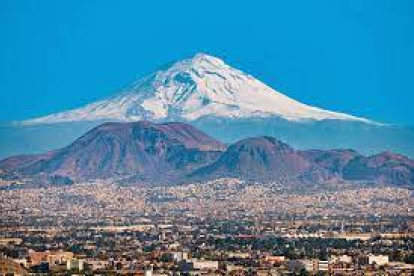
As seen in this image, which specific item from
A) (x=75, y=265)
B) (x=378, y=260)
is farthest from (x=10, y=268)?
(x=378, y=260)

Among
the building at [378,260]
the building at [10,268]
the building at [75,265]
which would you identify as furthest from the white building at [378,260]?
the building at [10,268]

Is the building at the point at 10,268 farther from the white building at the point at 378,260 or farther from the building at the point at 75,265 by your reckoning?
the white building at the point at 378,260

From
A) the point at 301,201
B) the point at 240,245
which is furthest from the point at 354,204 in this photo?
the point at 240,245

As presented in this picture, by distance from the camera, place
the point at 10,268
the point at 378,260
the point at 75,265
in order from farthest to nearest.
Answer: the point at 378,260, the point at 75,265, the point at 10,268

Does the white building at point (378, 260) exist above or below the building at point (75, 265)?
above

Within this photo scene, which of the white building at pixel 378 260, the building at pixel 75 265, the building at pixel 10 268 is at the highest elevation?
the white building at pixel 378 260

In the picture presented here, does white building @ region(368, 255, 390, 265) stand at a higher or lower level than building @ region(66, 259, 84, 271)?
higher

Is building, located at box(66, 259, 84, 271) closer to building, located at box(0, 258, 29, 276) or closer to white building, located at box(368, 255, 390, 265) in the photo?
building, located at box(0, 258, 29, 276)

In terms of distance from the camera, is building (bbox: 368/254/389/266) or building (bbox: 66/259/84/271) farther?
building (bbox: 368/254/389/266)

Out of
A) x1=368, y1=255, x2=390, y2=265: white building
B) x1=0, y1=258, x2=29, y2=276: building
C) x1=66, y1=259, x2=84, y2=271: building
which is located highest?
x1=368, y1=255, x2=390, y2=265: white building

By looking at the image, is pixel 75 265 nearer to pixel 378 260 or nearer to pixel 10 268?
pixel 10 268

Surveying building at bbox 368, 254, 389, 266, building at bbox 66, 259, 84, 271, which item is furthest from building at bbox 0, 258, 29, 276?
building at bbox 368, 254, 389, 266

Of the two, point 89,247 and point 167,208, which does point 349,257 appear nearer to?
point 89,247
